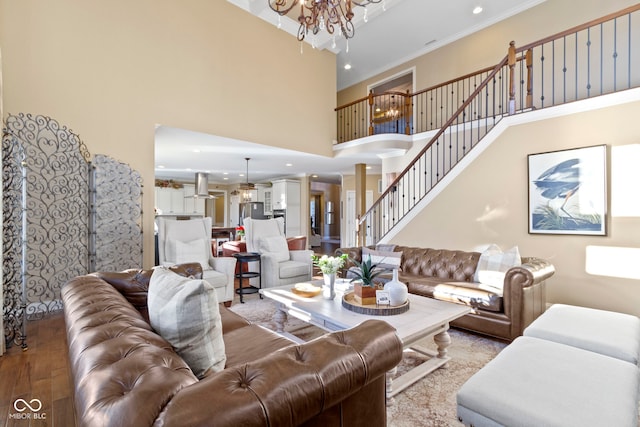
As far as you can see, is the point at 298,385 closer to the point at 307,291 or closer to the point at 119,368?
the point at 119,368

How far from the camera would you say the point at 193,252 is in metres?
4.20

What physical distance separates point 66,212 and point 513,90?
615cm

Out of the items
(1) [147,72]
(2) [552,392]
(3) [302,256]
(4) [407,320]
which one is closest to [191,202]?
(1) [147,72]

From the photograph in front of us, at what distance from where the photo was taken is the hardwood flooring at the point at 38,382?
180 cm

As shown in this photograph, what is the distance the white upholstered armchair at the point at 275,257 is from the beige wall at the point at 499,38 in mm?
5234

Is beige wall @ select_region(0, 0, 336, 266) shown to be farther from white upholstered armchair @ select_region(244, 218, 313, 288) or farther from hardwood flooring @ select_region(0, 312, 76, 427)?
hardwood flooring @ select_region(0, 312, 76, 427)

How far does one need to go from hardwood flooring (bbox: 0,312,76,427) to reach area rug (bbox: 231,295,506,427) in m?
1.80

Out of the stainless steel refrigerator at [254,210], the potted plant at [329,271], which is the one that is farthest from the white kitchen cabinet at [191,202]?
the potted plant at [329,271]

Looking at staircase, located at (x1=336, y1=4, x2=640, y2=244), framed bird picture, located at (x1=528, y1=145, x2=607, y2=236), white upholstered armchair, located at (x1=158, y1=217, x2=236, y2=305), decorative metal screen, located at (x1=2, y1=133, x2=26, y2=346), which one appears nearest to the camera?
decorative metal screen, located at (x1=2, y1=133, x2=26, y2=346)

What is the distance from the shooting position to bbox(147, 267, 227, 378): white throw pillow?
4.08 feet

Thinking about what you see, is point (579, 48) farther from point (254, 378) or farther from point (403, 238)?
point (254, 378)

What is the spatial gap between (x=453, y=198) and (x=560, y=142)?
1.47m

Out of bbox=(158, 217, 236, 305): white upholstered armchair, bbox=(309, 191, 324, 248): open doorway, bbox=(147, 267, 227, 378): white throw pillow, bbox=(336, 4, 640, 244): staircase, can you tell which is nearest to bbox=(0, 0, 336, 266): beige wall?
bbox=(158, 217, 236, 305): white upholstered armchair

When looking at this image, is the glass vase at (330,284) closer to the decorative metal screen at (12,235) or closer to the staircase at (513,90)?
the decorative metal screen at (12,235)
